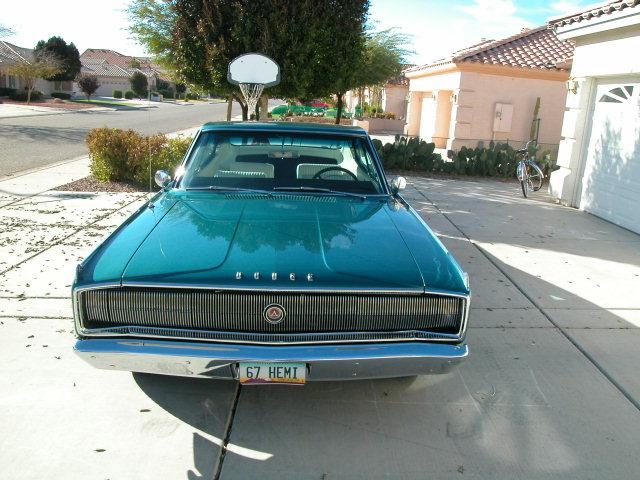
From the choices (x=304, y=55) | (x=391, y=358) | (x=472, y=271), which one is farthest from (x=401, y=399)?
(x=304, y=55)

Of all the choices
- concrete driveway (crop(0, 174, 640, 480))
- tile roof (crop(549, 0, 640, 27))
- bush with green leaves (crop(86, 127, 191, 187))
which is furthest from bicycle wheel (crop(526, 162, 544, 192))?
bush with green leaves (crop(86, 127, 191, 187))

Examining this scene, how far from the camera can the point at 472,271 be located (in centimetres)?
608

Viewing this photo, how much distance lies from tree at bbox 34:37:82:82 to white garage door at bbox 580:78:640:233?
182 feet

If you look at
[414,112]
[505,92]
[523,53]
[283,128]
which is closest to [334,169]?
[283,128]

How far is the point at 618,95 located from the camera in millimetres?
9062

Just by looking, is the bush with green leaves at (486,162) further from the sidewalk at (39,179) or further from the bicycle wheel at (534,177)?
the sidewalk at (39,179)

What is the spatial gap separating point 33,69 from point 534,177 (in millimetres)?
45450

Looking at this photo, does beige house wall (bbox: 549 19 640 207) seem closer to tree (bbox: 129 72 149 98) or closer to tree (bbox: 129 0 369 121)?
tree (bbox: 129 0 369 121)

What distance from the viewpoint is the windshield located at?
14.3 ft

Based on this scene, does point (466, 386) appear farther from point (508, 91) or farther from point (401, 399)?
point (508, 91)

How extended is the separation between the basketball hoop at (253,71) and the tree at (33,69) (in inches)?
1690

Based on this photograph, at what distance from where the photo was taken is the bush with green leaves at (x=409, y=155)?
1385 centimetres

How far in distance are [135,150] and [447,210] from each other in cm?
565

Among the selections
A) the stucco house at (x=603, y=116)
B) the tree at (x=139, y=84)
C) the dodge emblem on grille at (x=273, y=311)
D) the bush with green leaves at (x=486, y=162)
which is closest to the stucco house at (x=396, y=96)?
the bush with green leaves at (x=486, y=162)
